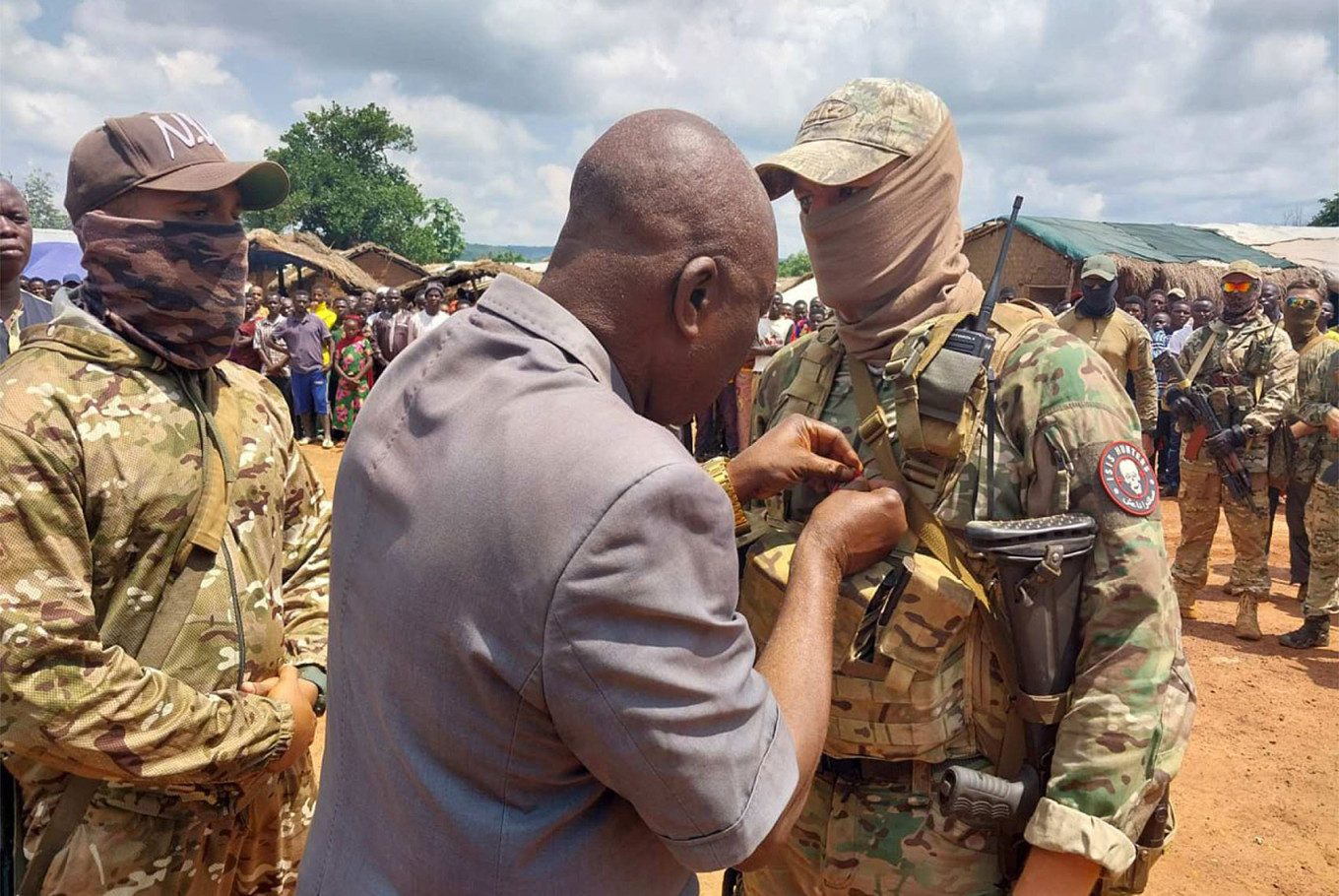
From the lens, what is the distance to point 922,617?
1.85 metres

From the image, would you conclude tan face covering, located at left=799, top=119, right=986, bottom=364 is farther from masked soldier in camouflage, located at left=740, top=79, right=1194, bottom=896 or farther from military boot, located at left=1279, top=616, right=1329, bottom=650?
military boot, located at left=1279, top=616, right=1329, bottom=650

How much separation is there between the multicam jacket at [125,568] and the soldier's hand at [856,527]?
132cm

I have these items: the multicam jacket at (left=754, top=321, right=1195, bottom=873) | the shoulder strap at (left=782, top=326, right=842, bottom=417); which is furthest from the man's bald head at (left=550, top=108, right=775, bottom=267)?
the shoulder strap at (left=782, top=326, right=842, bottom=417)

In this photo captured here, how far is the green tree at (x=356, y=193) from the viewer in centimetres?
5022

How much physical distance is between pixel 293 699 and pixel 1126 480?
74.0 inches

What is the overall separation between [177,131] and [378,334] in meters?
12.9

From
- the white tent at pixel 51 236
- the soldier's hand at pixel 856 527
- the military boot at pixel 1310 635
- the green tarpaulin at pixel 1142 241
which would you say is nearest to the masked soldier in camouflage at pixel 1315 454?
the military boot at pixel 1310 635

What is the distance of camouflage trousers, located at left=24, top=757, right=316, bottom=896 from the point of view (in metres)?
1.98

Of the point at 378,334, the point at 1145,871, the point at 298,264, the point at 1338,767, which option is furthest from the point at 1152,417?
the point at 298,264

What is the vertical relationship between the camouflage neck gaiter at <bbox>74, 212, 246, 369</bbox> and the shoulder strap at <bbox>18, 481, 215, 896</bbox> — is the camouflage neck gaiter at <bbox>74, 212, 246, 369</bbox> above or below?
above

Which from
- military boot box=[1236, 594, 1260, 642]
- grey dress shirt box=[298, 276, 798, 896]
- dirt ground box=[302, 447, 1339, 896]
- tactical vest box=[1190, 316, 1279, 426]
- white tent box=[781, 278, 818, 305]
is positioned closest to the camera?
grey dress shirt box=[298, 276, 798, 896]

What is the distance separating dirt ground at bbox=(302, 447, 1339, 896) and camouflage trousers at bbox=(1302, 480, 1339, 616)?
38 centimetres

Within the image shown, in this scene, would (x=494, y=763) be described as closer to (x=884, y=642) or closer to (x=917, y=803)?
(x=884, y=642)

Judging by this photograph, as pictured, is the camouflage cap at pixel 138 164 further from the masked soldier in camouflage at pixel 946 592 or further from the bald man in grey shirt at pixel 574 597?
the masked soldier in camouflage at pixel 946 592
